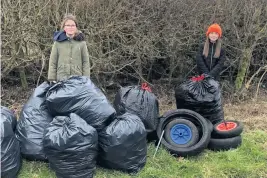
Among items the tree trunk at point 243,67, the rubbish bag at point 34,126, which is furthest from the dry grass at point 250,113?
the rubbish bag at point 34,126

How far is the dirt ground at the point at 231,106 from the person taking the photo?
6.06 meters

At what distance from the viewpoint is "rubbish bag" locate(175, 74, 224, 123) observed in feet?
16.9

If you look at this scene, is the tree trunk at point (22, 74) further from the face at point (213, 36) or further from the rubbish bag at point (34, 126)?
the face at point (213, 36)

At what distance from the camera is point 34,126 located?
4.36 metres

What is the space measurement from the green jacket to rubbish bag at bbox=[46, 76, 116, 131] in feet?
2.70

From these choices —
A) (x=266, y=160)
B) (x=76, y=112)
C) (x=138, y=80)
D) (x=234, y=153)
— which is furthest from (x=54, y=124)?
(x=138, y=80)

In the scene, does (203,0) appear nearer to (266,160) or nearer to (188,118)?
(188,118)

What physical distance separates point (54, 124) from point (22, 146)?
478 mm

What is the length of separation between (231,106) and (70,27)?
10.9 ft

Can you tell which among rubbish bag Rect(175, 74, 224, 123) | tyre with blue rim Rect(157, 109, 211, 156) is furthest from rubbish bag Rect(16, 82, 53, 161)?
rubbish bag Rect(175, 74, 224, 123)

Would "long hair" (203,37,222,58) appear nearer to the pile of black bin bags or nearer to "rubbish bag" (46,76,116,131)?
the pile of black bin bags

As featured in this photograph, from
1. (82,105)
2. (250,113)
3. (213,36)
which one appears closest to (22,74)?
(82,105)

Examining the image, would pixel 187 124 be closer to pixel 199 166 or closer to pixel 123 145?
pixel 199 166

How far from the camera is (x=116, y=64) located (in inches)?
262
